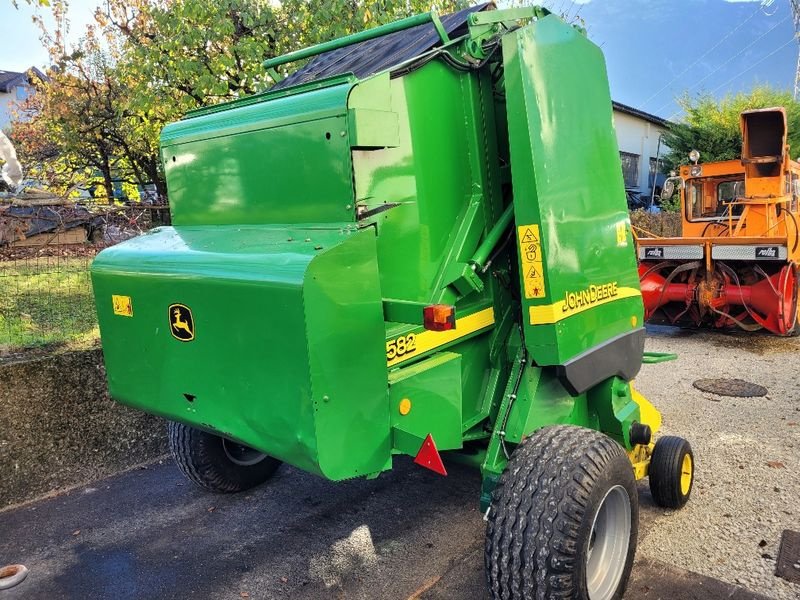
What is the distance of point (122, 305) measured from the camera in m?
2.81

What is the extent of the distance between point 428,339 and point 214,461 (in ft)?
5.97

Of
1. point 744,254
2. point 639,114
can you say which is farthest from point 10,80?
point 744,254

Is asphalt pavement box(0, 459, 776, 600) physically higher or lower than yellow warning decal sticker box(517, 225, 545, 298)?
lower

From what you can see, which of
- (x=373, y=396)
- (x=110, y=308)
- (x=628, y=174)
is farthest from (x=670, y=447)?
(x=628, y=174)

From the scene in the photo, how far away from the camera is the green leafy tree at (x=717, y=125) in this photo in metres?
22.2

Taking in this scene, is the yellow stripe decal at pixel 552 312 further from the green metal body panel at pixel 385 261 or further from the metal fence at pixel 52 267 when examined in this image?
the metal fence at pixel 52 267

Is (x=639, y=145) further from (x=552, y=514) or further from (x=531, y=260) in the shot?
(x=552, y=514)

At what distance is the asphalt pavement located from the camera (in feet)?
9.73

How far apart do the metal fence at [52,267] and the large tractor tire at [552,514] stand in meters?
3.53

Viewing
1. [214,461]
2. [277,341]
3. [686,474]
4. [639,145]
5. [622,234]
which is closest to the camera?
[277,341]

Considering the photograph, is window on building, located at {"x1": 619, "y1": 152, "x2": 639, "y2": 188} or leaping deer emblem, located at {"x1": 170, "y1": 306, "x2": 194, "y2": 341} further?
window on building, located at {"x1": 619, "y1": 152, "x2": 639, "y2": 188}

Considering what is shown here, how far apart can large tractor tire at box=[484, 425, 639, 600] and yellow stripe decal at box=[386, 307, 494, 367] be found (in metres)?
0.55

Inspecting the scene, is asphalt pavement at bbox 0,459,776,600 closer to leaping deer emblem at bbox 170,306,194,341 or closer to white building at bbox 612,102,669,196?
leaping deer emblem at bbox 170,306,194,341

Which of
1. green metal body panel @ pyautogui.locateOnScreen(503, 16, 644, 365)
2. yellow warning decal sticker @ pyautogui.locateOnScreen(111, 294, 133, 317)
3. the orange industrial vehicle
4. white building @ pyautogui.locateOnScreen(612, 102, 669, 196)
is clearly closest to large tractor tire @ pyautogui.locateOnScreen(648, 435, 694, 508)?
green metal body panel @ pyautogui.locateOnScreen(503, 16, 644, 365)
